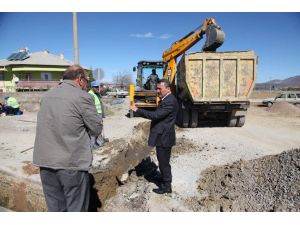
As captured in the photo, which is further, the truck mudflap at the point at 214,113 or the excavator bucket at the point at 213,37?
the truck mudflap at the point at 214,113

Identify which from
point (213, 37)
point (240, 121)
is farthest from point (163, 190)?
point (240, 121)

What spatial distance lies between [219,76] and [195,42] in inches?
89.7

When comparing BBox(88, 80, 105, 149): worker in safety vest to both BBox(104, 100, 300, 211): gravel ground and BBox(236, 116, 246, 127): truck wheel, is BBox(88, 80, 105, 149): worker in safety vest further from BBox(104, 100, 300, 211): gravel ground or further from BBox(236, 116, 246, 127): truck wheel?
BBox(236, 116, 246, 127): truck wheel

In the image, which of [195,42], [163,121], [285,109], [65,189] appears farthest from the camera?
[285,109]

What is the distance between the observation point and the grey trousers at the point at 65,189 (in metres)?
2.68

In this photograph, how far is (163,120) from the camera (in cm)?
414

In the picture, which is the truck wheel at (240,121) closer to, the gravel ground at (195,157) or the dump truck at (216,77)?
the gravel ground at (195,157)

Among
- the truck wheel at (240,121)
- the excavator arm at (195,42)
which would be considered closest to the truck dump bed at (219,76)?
the excavator arm at (195,42)

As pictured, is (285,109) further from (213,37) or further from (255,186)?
(255,186)

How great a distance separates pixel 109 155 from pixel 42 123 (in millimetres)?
4174

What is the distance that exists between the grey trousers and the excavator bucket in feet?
26.7

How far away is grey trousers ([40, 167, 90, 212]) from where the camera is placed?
8.80ft

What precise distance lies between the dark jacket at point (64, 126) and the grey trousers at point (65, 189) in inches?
3.6

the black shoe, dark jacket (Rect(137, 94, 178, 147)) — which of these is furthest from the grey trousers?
the black shoe
